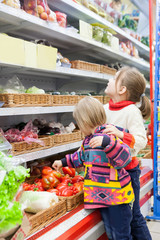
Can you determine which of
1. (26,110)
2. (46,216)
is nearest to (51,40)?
(26,110)

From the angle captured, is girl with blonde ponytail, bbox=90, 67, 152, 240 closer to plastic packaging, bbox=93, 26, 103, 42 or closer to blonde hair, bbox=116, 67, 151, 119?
blonde hair, bbox=116, 67, 151, 119

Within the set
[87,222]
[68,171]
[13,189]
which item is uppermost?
[13,189]

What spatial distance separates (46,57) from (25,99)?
17.6 inches

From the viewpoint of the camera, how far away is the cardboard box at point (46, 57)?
2.29 m

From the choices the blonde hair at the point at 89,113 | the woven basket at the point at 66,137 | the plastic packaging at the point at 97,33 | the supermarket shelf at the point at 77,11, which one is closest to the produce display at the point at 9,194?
the blonde hair at the point at 89,113

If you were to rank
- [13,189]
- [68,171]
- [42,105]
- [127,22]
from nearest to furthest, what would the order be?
1. [13,189]
2. [42,105]
3. [68,171]
4. [127,22]

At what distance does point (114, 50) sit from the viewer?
3508 mm

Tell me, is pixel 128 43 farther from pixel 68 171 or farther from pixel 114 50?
pixel 68 171

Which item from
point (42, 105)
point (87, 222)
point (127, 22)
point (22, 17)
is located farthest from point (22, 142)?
point (127, 22)

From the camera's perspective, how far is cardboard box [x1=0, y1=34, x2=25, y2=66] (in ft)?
6.42

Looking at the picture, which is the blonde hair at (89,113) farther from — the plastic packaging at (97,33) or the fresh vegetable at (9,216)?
the plastic packaging at (97,33)

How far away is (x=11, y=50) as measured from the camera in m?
2.02

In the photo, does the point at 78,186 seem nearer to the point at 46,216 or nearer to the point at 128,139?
the point at 46,216

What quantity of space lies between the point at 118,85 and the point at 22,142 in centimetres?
87
